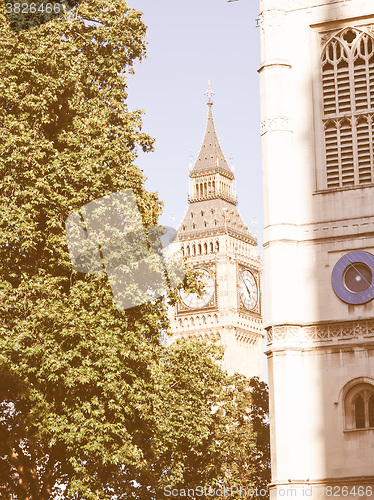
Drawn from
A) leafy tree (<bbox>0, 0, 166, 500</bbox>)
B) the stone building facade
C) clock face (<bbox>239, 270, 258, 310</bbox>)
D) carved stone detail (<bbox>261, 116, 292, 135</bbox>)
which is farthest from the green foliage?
→ clock face (<bbox>239, 270, 258, 310</bbox>)

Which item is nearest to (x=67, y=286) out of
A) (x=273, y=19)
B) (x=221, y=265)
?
(x=273, y=19)

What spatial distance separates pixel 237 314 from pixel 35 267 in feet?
335

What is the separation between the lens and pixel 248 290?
13400 centimetres

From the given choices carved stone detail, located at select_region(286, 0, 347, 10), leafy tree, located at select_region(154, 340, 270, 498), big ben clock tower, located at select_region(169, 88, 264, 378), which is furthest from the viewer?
big ben clock tower, located at select_region(169, 88, 264, 378)

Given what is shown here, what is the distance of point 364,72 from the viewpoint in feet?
139

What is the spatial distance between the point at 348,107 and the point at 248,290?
92.3 metres

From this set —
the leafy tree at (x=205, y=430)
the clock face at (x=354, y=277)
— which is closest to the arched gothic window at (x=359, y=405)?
the clock face at (x=354, y=277)

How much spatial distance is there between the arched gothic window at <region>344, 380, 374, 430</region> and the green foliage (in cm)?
886

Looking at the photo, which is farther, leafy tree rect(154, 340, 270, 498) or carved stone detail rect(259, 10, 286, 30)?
carved stone detail rect(259, 10, 286, 30)

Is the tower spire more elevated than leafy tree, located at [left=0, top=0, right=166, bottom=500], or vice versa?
the tower spire

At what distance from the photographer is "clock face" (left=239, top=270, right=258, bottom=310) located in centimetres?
13262

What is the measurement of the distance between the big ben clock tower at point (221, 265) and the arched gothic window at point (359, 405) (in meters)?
85.4

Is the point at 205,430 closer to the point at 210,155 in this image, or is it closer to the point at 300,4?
the point at 300,4

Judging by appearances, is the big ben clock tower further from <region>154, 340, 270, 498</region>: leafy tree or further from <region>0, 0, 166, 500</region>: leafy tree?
<region>0, 0, 166, 500</region>: leafy tree
